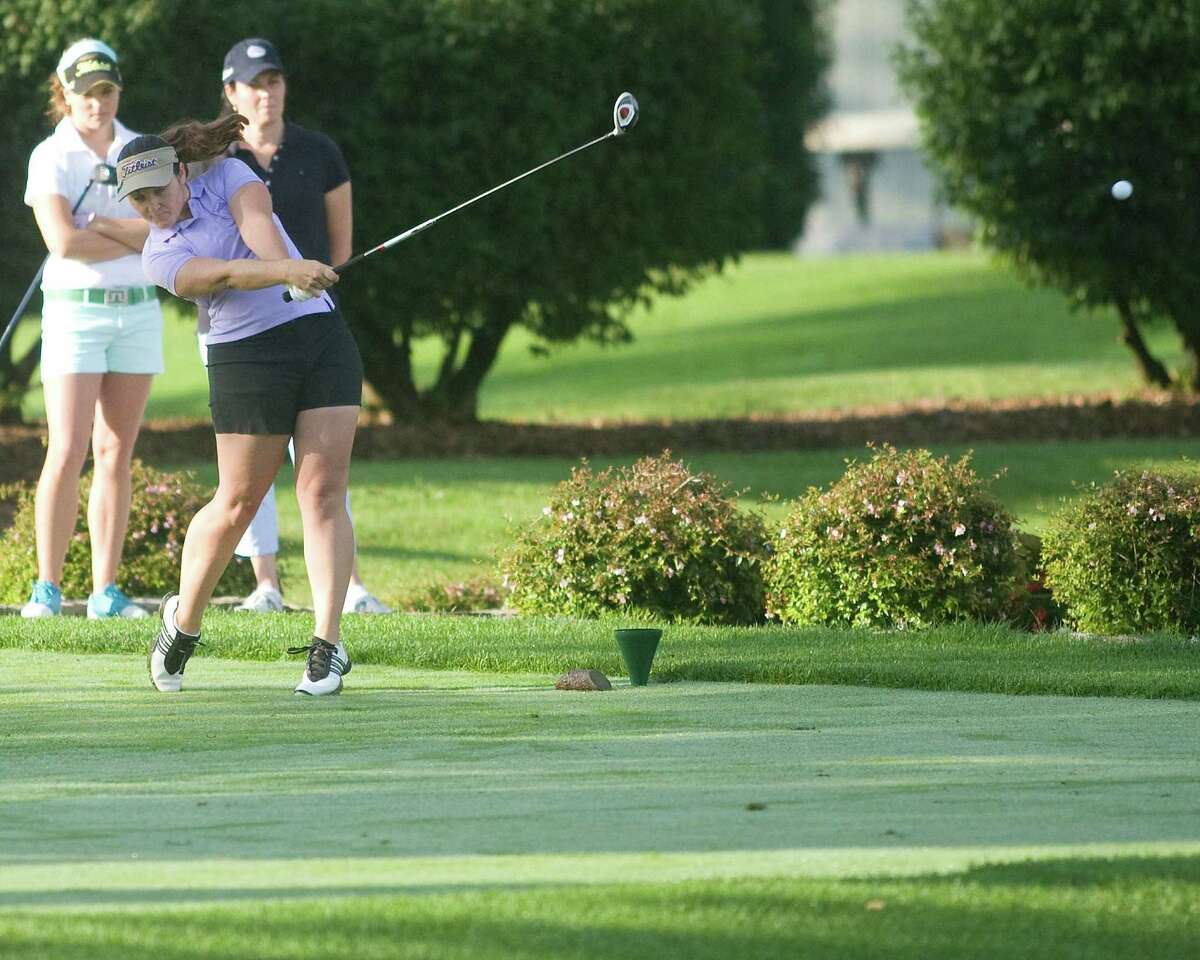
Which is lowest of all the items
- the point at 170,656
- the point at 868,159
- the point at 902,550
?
the point at 170,656

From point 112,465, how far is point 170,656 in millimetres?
2220

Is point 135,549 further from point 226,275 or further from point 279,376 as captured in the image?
point 226,275

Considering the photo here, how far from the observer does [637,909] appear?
400 centimetres

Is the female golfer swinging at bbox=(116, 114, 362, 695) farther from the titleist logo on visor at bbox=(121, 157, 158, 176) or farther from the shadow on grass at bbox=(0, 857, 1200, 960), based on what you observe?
the shadow on grass at bbox=(0, 857, 1200, 960)

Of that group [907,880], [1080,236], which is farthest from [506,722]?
[1080,236]

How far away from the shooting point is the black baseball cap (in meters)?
8.70

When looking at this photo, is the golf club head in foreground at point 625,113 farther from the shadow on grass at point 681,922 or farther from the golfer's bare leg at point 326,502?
the shadow on grass at point 681,922

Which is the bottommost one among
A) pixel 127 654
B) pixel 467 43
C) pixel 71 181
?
pixel 127 654

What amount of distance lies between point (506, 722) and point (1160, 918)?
2.72 m

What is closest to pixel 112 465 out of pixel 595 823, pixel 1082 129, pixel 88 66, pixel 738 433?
pixel 88 66

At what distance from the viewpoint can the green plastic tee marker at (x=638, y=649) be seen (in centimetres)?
713


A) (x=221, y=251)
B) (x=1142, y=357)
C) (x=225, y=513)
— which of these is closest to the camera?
(x=221, y=251)

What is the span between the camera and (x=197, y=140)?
6871 mm

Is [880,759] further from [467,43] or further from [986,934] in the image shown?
[467,43]
